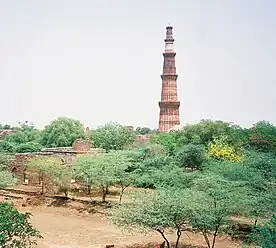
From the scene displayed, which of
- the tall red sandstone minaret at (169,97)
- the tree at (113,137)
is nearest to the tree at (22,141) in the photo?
the tree at (113,137)

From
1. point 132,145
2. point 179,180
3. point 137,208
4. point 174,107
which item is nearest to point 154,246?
point 137,208

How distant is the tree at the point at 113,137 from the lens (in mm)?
46844

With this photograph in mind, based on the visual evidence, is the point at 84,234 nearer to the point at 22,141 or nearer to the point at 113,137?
the point at 113,137

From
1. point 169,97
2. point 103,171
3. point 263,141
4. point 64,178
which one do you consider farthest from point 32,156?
point 169,97

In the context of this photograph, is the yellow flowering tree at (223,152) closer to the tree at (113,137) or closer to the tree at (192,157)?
the tree at (192,157)

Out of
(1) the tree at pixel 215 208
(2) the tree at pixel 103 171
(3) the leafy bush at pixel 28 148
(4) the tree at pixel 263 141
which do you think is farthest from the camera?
(3) the leafy bush at pixel 28 148

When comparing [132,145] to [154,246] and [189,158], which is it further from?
[154,246]

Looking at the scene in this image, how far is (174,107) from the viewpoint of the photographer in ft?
182

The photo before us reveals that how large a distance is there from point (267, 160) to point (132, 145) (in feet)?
74.9

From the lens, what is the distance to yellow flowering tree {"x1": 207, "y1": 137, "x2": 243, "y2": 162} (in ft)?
106

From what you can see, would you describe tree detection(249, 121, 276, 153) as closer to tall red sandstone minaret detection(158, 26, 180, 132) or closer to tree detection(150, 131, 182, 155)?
tree detection(150, 131, 182, 155)

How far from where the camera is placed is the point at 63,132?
50.6m

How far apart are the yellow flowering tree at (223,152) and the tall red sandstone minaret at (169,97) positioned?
68.1 ft

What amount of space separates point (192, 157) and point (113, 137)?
1592 cm
